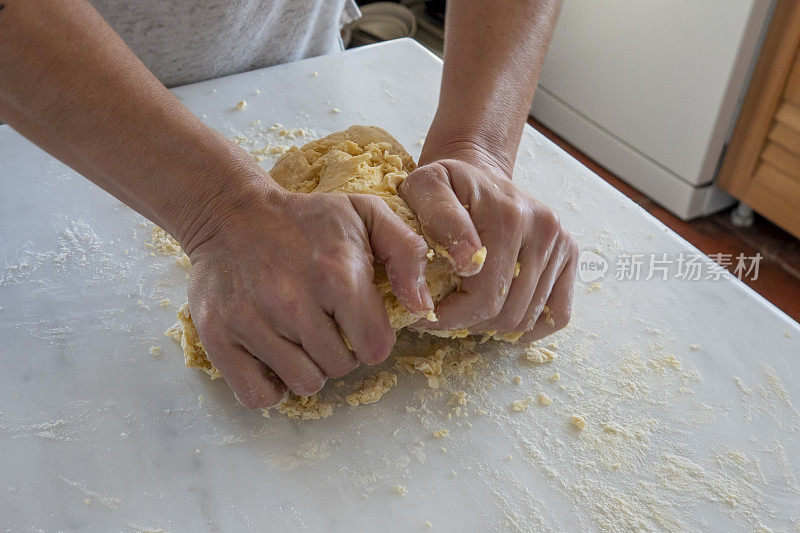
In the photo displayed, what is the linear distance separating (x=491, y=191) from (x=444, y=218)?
0.10 meters

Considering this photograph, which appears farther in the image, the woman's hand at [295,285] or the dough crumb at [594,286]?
the dough crumb at [594,286]

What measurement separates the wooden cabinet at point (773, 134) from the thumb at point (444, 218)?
186 centimetres

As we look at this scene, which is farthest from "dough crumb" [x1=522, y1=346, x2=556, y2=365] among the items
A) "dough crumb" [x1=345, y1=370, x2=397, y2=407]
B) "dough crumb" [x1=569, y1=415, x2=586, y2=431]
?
"dough crumb" [x1=345, y1=370, x2=397, y2=407]

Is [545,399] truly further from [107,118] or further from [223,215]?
[107,118]

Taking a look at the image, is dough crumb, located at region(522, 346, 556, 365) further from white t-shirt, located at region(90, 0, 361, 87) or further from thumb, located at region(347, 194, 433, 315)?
white t-shirt, located at region(90, 0, 361, 87)

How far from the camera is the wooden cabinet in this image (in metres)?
2.31

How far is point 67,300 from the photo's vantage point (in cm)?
114

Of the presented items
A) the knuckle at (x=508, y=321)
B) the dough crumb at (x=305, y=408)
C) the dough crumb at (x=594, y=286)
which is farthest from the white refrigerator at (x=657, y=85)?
the dough crumb at (x=305, y=408)

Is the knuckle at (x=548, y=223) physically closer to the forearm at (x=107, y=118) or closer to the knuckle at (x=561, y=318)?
the knuckle at (x=561, y=318)

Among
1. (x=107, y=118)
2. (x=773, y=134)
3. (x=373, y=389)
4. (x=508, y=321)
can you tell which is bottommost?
(x=773, y=134)

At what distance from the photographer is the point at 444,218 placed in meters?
0.97

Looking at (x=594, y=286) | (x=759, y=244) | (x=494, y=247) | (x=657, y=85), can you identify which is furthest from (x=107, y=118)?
(x=759, y=244)

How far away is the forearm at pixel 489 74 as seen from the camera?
1.18 metres

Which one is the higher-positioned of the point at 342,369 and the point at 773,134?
the point at 342,369
